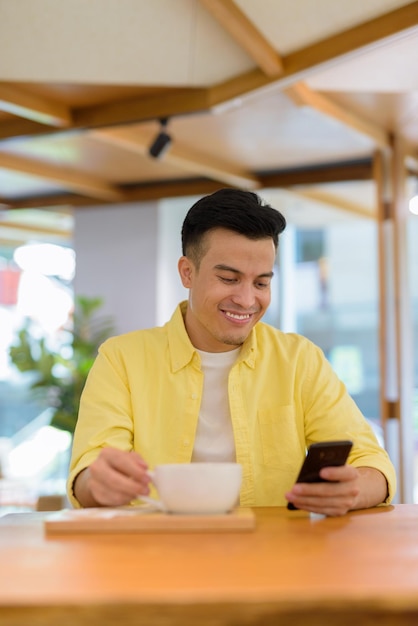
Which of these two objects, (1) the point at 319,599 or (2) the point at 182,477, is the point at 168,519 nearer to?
(2) the point at 182,477

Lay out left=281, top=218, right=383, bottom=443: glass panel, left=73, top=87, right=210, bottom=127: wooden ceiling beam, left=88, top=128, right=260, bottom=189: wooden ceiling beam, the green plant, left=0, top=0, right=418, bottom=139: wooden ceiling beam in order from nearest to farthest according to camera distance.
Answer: left=0, top=0, right=418, bottom=139: wooden ceiling beam → left=73, top=87, right=210, bottom=127: wooden ceiling beam → left=88, top=128, right=260, bottom=189: wooden ceiling beam → the green plant → left=281, top=218, right=383, bottom=443: glass panel

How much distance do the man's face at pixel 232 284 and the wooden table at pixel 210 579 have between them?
2.76 feet

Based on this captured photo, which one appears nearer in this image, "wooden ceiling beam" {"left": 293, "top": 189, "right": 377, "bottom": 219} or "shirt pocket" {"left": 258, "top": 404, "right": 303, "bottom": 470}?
"shirt pocket" {"left": 258, "top": 404, "right": 303, "bottom": 470}

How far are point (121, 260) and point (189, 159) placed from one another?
1.88 m

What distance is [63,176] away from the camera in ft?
24.9

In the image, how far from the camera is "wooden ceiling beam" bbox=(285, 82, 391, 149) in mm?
4832

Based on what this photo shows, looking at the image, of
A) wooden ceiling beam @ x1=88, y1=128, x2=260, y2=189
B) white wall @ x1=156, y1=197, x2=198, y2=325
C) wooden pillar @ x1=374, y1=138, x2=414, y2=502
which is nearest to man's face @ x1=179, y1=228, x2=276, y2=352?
wooden ceiling beam @ x1=88, y1=128, x2=260, y2=189

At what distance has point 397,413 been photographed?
6035mm

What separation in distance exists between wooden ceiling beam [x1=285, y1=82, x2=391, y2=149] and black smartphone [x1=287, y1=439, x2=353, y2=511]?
3440 millimetres

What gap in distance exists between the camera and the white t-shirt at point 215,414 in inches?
82.4

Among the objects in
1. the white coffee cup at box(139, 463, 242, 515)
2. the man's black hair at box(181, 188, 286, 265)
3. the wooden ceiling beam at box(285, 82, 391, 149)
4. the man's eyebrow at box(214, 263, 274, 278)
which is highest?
the wooden ceiling beam at box(285, 82, 391, 149)

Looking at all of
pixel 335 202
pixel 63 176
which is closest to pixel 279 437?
pixel 63 176

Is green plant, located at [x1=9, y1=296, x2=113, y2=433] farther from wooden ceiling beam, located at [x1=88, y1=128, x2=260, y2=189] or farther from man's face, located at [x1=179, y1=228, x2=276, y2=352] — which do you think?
man's face, located at [x1=179, y1=228, x2=276, y2=352]

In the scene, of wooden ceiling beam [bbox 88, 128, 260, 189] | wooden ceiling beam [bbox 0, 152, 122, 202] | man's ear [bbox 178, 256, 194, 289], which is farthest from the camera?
wooden ceiling beam [bbox 0, 152, 122, 202]
